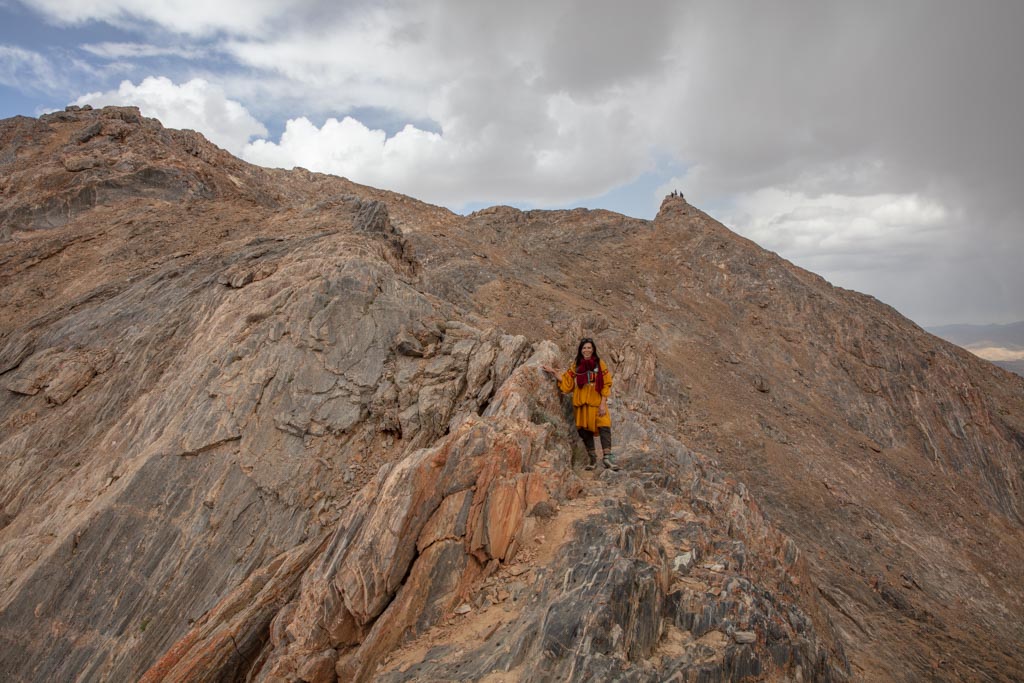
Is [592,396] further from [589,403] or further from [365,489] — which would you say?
[365,489]

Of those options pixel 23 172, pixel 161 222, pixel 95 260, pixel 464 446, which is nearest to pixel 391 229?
pixel 161 222

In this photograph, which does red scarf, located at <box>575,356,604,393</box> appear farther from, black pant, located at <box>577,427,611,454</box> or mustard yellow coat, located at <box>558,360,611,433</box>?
black pant, located at <box>577,427,611,454</box>

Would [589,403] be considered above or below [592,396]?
below

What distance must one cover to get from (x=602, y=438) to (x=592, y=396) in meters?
0.70

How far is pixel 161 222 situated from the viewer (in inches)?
659

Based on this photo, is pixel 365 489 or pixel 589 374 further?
pixel 589 374

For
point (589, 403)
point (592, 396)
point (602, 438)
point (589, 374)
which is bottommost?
point (602, 438)

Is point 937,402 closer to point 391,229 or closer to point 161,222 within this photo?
point 391,229

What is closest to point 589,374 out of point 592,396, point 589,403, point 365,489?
point 592,396

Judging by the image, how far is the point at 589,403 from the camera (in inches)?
361

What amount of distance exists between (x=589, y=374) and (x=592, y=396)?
0.36m

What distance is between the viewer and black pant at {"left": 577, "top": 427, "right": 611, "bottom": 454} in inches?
360

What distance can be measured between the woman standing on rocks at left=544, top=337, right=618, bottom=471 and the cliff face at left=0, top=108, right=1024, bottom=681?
498 mm

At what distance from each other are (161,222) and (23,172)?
7549 millimetres
